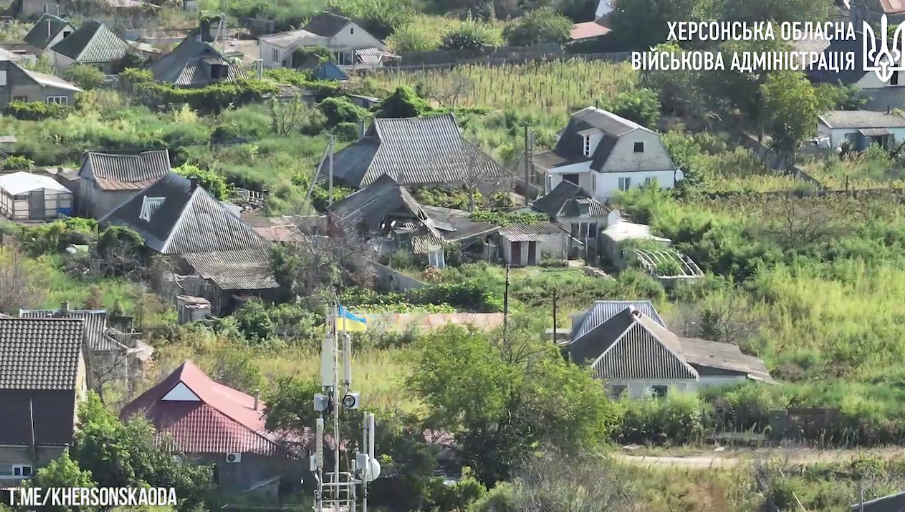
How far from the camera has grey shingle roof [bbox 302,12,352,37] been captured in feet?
159

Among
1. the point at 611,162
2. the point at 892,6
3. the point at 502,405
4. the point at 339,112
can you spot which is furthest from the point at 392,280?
the point at 892,6

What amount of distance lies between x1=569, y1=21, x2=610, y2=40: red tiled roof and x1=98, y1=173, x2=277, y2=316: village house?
19.8 metres

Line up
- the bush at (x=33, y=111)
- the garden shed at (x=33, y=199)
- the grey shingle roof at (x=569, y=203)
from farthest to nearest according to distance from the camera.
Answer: the bush at (x=33, y=111), the garden shed at (x=33, y=199), the grey shingle roof at (x=569, y=203)

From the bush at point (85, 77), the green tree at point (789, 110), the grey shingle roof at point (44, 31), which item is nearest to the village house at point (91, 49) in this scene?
the grey shingle roof at point (44, 31)

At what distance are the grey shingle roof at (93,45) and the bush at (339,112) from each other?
7274 millimetres

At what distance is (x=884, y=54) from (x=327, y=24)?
44.5 ft

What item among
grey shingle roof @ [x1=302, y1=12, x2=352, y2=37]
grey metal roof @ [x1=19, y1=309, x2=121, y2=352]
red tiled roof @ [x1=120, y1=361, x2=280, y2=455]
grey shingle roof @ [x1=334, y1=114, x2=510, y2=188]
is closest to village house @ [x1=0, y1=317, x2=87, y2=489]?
red tiled roof @ [x1=120, y1=361, x2=280, y2=455]

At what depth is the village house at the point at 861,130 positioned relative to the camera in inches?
1564

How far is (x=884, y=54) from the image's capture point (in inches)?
1742

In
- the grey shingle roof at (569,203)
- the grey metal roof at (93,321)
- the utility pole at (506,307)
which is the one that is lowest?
the utility pole at (506,307)

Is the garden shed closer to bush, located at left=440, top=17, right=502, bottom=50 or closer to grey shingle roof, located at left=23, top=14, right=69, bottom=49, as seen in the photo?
grey shingle roof, located at left=23, top=14, right=69, bottom=49

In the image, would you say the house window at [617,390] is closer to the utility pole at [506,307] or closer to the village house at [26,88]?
the utility pole at [506,307]

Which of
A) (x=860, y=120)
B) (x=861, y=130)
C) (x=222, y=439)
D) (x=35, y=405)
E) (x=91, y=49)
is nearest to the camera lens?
(x=35, y=405)

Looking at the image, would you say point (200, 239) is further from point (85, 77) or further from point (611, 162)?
point (85, 77)
